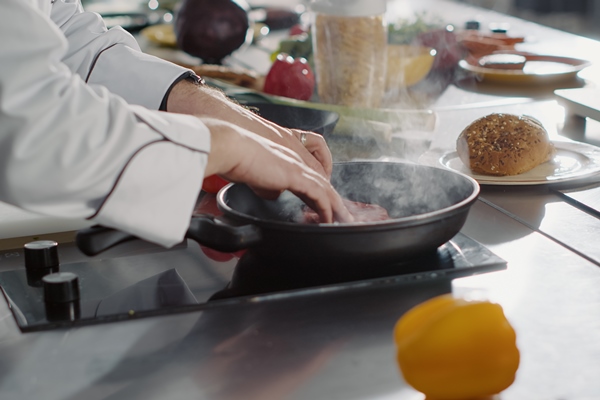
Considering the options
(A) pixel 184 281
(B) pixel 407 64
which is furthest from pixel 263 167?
(B) pixel 407 64

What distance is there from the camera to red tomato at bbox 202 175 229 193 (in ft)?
4.30

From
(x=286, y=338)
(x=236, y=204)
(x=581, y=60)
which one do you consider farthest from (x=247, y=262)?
(x=581, y=60)

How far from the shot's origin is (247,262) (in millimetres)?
1040

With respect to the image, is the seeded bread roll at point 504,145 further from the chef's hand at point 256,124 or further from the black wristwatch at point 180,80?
the black wristwatch at point 180,80

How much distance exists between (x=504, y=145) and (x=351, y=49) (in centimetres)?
58

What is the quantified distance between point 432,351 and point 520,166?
0.76 metres

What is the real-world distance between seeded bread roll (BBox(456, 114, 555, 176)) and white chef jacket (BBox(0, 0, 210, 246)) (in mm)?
627

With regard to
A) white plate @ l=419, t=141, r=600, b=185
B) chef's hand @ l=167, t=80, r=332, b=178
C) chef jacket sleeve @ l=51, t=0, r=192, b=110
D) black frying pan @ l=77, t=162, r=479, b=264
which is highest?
chef jacket sleeve @ l=51, t=0, r=192, b=110

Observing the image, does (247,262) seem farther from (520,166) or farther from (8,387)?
(520,166)

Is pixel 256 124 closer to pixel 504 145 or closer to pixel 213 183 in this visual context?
pixel 213 183

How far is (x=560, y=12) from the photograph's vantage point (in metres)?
5.91

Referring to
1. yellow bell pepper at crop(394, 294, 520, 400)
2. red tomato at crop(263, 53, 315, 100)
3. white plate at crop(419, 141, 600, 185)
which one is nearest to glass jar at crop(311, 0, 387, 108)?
red tomato at crop(263, 53, 315, 100)

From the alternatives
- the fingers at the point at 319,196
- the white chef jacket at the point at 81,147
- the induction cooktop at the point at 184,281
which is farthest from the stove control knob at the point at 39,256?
the fingers at the point at 319,196

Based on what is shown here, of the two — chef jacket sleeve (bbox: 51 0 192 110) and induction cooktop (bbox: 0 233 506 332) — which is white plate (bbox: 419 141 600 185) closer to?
induction cooktop (bbox: 0 233 506 332)
